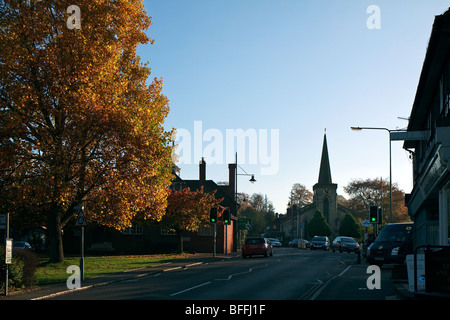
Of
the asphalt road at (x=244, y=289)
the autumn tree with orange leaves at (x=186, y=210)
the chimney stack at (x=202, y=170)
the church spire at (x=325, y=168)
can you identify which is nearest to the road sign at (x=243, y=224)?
the chimney stack at (x=202, y=170)

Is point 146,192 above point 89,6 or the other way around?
the other way around

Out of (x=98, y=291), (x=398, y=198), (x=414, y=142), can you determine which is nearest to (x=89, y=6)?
(x=98, y=291)

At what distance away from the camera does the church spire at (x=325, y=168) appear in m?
114

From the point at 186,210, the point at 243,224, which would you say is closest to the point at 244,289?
the point at 186,210

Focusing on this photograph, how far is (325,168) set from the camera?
116 metres

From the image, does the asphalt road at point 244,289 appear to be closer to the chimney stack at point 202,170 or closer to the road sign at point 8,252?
the road sign at point 8,252

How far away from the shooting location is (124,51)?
28953 mm

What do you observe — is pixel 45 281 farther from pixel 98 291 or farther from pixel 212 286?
pixel 212 286

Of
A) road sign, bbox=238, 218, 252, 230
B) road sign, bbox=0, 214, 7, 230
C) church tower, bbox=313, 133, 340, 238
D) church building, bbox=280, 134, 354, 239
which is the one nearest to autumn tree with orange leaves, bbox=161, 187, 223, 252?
road sign, bbox=238, 218, 252, 230

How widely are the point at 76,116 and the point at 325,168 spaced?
95.6 meters

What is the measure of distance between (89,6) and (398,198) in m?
79.4

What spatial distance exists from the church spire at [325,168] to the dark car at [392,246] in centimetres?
8490

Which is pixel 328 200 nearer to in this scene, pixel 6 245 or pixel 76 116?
pixel 76 116

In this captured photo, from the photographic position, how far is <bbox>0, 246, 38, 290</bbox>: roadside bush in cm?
1639
